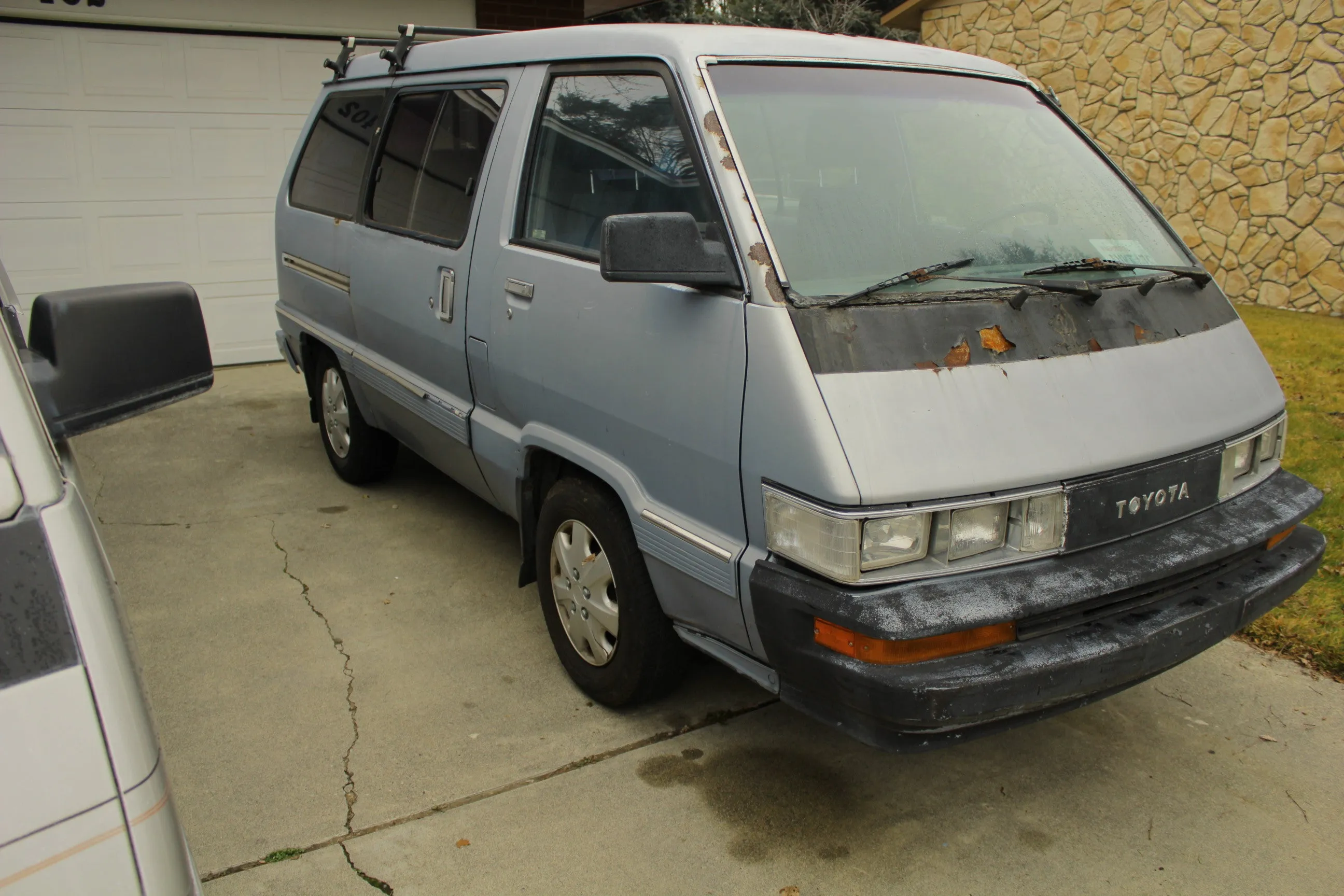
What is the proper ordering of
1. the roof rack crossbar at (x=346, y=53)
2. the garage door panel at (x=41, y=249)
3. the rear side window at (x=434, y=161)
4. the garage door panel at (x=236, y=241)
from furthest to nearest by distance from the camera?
the garage door panel at (x=236, y=241) → the garage door panel at (x=41, y=249) → the roof rack crossbar at (x=346, y=53) → the rear side window at (x=434, y=161)

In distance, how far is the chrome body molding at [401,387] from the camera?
158 inches

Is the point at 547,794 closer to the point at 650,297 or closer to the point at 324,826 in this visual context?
the point at 324,826

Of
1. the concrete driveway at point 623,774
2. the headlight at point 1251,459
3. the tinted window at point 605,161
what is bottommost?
the concrete driveway at point 623,774

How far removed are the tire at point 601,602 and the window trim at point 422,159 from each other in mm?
1129

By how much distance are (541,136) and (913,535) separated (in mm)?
1912

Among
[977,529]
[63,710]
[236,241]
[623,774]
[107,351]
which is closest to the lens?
[63,710]

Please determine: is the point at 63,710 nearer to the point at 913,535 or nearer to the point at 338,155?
the point at 913,535

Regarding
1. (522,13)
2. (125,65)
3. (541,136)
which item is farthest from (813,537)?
(522,13)

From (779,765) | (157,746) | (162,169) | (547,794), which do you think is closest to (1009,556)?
(779,765)

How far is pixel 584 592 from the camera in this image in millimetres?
3371

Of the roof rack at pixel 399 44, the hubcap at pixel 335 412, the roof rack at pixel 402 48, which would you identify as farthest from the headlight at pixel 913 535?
the hubcap at pixel 335 412

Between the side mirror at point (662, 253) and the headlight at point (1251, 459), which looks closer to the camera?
the side mirror at point (662, 253)

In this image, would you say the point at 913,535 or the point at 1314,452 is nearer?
the point at 913,535

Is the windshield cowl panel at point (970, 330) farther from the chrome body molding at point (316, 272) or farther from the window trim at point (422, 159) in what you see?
the chrome body molding at point (316, 272)
